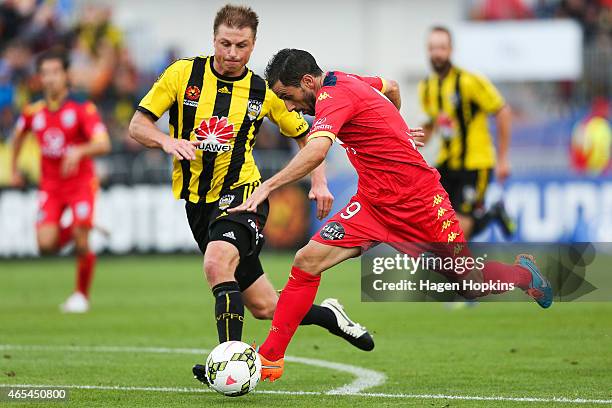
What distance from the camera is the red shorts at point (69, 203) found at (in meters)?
12.8

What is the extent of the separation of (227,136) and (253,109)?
0.26 meters

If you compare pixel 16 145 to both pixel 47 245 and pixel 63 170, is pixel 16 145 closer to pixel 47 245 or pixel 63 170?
pixel 63 170

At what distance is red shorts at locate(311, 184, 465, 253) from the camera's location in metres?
7.33

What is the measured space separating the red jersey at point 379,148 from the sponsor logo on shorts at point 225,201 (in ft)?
2.69

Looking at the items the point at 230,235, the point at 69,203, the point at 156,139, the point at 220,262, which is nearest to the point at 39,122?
the point at 69,203

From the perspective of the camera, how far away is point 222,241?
24.2ft

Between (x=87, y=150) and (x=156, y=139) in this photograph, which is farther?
(x=87, y=150)

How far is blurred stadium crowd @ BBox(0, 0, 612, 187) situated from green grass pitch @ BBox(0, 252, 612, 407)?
913 centimetres

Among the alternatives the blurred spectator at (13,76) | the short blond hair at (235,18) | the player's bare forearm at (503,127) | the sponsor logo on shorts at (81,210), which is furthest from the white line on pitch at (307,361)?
the blurred spectator at (13,76)

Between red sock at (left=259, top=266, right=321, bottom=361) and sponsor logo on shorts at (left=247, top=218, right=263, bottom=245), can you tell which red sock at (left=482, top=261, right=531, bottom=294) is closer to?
red sock at (left=259, top=266, right=321, bottom=361)

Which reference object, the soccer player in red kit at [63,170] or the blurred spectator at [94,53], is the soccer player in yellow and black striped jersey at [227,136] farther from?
the blurred spectator at [94,53]

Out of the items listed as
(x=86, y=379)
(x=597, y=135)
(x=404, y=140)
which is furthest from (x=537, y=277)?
(x=597, y=135)

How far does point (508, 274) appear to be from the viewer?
772cm

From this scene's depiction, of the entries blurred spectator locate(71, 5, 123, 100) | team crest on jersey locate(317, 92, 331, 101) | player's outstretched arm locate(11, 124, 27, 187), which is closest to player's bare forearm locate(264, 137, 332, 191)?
team crest on jersey locate(317, 92, 331, 101)
